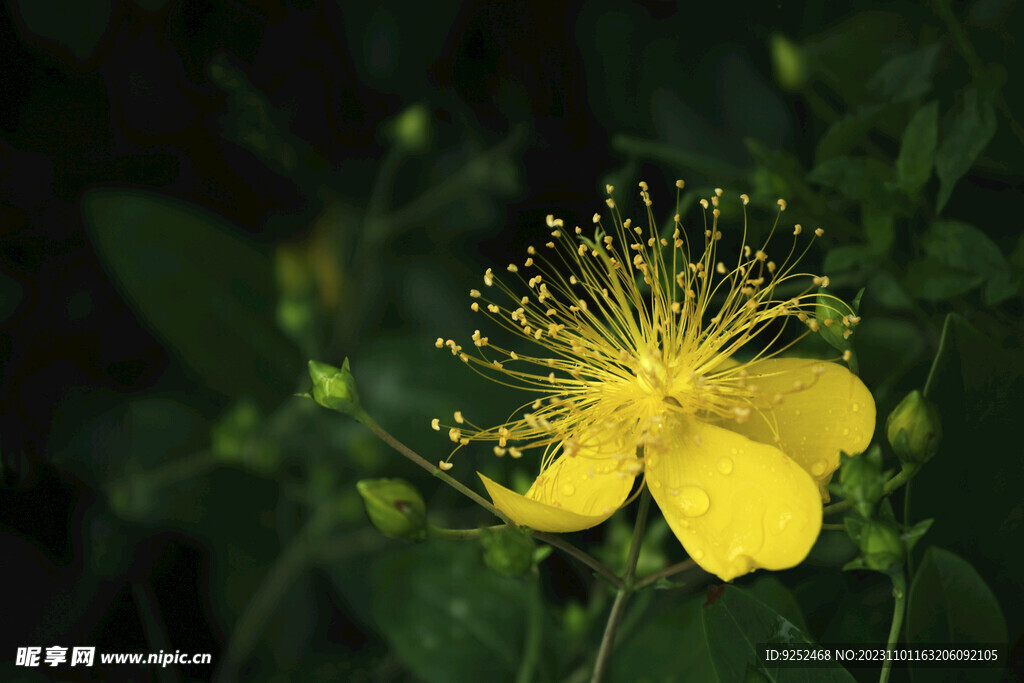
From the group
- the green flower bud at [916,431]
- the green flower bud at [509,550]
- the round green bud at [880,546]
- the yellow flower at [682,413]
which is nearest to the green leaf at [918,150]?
the yellow flower at [682,413]

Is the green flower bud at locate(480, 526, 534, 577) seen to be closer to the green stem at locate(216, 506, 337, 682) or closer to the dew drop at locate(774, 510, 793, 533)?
the dew drop at locate(774, 510, 793, 533)

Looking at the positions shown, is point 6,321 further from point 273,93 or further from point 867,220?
point 867,220

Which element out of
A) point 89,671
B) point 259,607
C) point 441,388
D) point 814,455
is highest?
point 441,388

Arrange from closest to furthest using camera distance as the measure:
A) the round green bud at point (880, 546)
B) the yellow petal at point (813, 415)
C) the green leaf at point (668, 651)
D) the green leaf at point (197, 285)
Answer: the round green bud at point (880, 546) → the yellow petal at point (813, 415) → the green leaf at point (668, 651) → the green leaf at point (197, 285)

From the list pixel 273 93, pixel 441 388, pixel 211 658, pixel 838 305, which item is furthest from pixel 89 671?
pixel 838 305

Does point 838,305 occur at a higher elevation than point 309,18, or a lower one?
lower

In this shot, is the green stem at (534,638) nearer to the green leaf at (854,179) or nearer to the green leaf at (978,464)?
the green leaf at (978,464)
